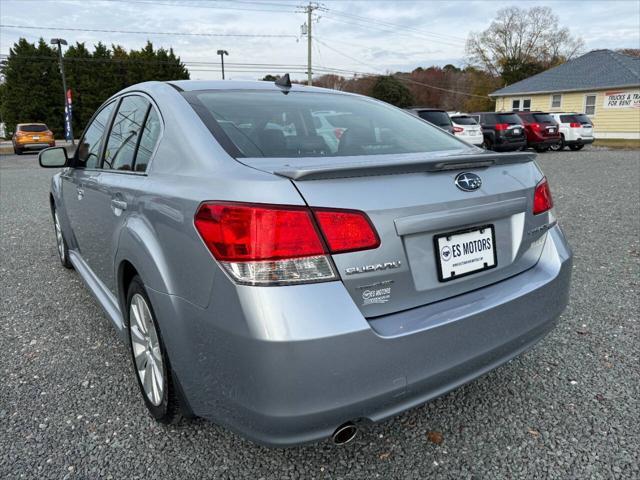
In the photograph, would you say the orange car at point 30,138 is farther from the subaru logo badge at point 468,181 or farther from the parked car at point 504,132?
the subaru logo badge at point 468,181

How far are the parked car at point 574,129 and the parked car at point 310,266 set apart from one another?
20.6 metres

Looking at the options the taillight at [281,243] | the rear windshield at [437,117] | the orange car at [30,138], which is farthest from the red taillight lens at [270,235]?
the orange car at [30,138]

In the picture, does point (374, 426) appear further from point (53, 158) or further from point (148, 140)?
point (53, 158)

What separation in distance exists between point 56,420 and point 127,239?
945 mm

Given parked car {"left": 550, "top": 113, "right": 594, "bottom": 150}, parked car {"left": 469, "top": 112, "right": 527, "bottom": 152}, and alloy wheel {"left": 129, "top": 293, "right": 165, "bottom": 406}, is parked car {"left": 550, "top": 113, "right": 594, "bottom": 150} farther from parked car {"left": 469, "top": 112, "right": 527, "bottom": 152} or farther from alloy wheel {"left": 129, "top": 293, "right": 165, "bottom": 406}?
alloy wheel {"left": 129, "top": 293, "right": 165, "bottom": 406}

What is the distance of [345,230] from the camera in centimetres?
158

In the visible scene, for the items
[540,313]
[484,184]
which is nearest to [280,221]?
[484,184]

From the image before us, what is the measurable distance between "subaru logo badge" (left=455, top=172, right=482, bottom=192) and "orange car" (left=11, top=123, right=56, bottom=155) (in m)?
28.6

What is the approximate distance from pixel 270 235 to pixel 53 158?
9.01ft

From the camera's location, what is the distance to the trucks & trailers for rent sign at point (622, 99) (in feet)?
96.2

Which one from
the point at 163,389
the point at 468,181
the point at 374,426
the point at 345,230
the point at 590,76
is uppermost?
the point at 590,76

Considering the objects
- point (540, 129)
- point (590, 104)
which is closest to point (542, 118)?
point (540, 129)

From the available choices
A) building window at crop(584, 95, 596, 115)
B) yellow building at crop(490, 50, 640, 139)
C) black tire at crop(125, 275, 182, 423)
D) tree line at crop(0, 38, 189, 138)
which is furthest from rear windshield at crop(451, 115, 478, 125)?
tree line at crop(0, 38, 189, 138)

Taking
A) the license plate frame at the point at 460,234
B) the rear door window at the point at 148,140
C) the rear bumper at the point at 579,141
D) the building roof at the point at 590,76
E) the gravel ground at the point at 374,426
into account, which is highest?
the building roof at the point at 590,76
